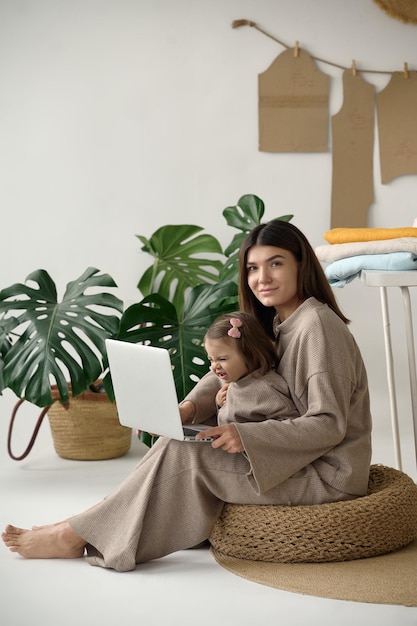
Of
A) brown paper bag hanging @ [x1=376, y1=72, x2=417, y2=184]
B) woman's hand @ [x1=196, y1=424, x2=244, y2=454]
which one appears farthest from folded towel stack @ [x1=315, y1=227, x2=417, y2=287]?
brown paper bag hanging @ [x1=376, y1=72, x2=417, y2=184]

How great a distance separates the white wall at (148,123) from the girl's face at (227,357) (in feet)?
Result: 6.04

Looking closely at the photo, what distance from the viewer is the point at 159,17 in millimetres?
3961

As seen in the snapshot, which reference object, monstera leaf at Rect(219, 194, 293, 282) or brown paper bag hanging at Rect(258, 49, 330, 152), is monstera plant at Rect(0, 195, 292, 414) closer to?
monstera leaf at Rect(219, 194, 293, 282)

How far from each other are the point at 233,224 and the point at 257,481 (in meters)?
1.77

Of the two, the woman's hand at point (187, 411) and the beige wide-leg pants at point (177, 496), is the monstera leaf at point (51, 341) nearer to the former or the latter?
the woman's hand at point (187, 411)

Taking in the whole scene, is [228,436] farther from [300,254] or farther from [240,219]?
[240,219]

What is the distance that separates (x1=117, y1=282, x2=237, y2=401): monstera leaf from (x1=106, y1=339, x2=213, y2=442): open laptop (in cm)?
77

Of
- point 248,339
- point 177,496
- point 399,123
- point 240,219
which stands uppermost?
point 399,123

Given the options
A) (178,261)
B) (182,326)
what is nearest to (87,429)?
(182,326)

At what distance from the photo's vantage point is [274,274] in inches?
90.2

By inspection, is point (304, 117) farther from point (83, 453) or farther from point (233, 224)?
point (83, 453)

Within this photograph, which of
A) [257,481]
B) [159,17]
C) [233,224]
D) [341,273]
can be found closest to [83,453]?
[233,224]

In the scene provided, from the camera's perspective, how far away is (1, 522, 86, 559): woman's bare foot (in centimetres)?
221

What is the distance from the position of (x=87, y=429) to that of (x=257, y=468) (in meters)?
1.57
